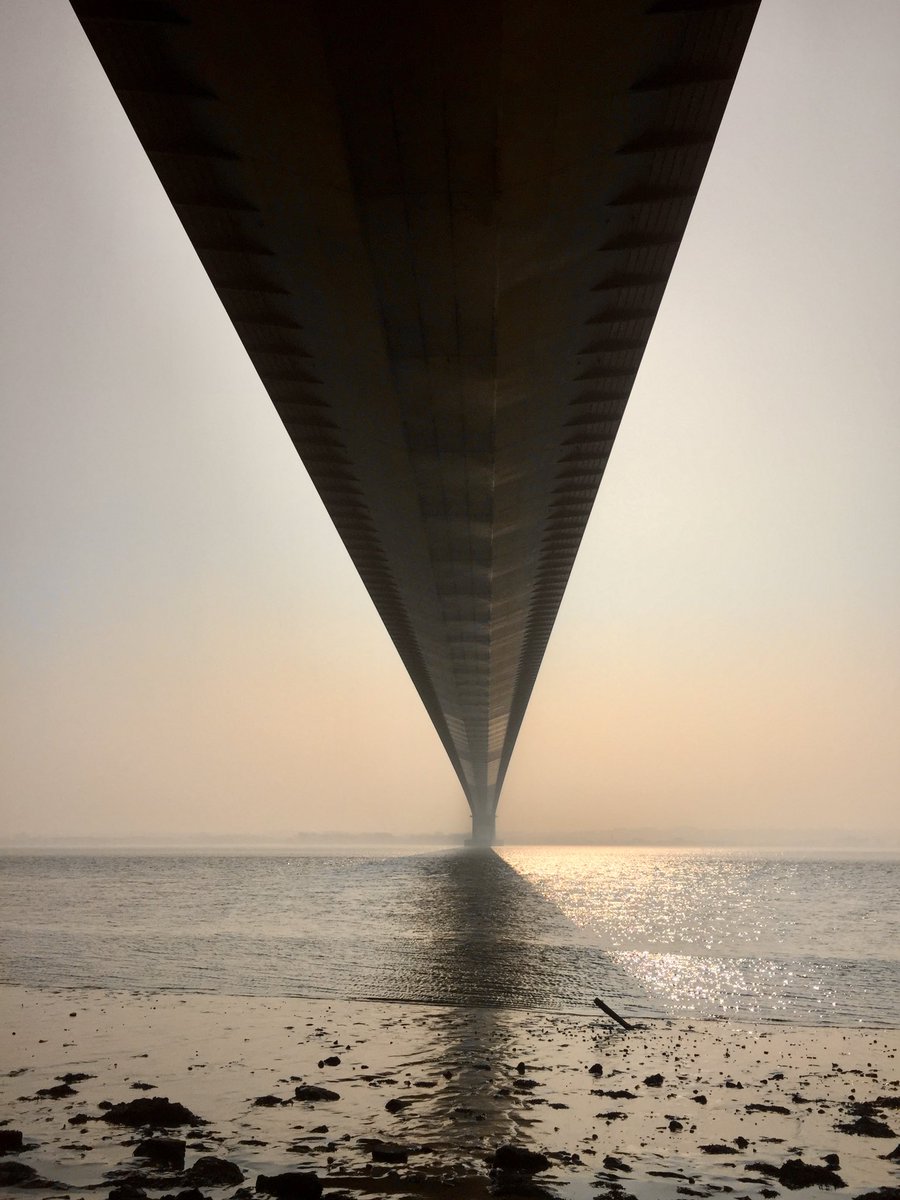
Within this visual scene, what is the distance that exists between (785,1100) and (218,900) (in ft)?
114

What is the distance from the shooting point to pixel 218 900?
40750 millimetres

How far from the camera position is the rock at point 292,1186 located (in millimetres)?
6246

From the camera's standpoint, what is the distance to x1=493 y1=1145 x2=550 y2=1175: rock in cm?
692

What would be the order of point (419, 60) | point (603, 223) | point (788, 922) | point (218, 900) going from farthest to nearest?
point (218, 900), point (788, 922), point (603, 223), point (419, 60)

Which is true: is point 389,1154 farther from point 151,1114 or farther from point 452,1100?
point 151,1114

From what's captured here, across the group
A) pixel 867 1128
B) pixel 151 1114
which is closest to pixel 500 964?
pixel 867 1128

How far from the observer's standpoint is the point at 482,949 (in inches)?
864

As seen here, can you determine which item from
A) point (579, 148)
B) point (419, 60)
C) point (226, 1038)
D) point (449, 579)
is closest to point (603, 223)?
point (579, 148)

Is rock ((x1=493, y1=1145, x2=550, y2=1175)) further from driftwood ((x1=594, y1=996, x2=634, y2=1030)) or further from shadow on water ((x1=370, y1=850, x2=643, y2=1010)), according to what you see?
shadow on water ((x1=370, y1=850, x2=643, y2=1010))

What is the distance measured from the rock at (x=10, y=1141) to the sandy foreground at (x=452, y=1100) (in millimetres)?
34

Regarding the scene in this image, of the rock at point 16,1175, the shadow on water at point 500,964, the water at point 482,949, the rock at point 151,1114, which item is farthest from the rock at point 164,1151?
the water at point 482,949

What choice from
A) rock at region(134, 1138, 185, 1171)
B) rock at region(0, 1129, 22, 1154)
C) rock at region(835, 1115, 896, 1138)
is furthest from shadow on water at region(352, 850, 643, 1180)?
rock at region(0, 1129, 22, 1154)

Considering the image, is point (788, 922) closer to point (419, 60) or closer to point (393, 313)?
point (393, 313)

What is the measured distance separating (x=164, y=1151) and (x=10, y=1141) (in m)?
1.25
